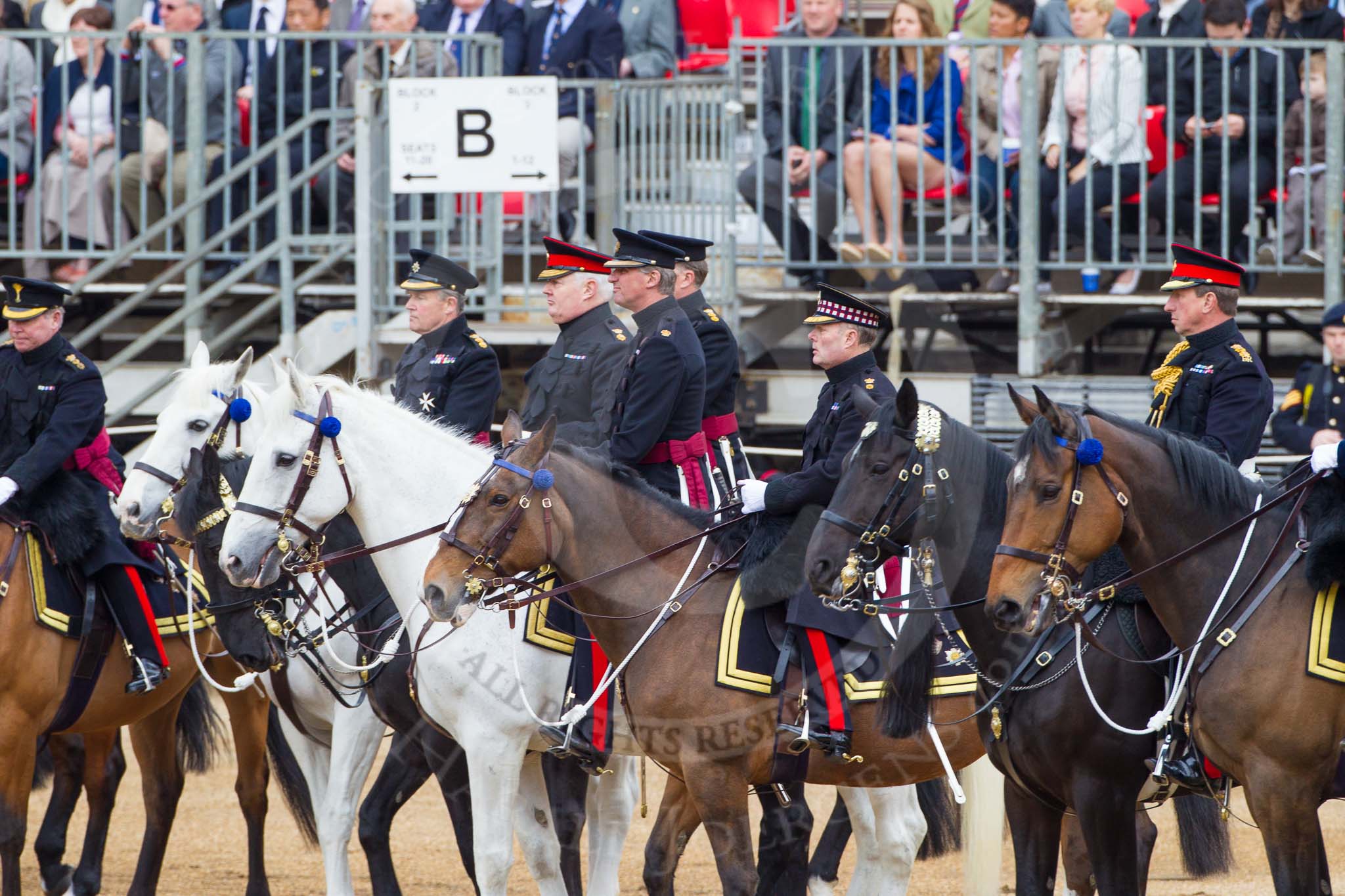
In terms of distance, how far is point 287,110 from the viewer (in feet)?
37.7

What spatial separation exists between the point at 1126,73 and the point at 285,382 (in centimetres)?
587

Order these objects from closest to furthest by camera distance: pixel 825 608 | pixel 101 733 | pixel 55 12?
1. pixel 825 608
2. pixel 101 733
3. pixel 55 12

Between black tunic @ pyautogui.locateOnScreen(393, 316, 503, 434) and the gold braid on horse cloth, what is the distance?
2.65 meters

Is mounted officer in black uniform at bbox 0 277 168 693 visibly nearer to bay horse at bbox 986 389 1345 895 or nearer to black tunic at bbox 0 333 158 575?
black tunic at bbox 0 333 158 575

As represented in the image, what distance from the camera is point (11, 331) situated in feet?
24.3

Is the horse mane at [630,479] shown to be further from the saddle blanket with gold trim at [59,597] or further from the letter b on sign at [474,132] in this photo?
the letter b on sign at [474,132]

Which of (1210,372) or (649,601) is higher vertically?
(1210,372)

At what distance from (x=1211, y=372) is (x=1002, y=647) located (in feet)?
3.92

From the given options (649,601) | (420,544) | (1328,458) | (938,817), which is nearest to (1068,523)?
(1328,458)

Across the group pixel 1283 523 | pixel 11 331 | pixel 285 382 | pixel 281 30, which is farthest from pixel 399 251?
pixel 1283 523

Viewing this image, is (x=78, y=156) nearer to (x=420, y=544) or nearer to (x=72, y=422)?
(x=72, y=422)

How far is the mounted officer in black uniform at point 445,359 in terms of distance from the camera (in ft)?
24.3

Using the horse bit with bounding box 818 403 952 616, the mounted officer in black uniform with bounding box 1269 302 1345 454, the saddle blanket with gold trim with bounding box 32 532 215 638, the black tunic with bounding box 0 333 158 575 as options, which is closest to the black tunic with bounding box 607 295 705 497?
the horse bit with bounding box 818 403 952 616

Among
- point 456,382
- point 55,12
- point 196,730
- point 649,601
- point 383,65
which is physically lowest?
point 196,730
